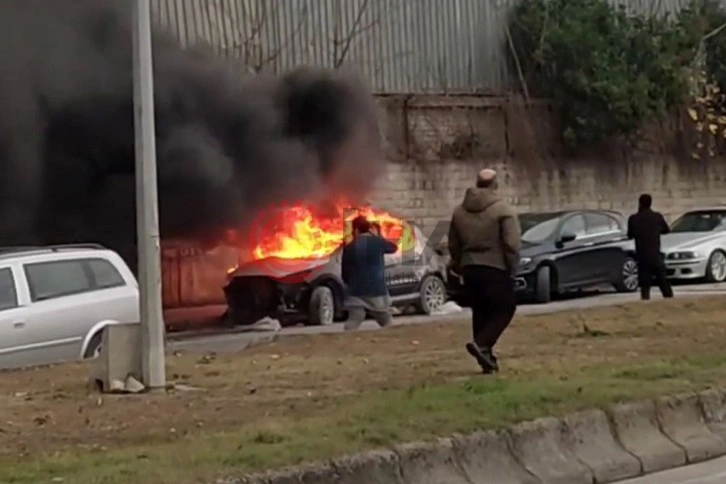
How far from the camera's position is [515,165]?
109 ft

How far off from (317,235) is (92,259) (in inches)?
312

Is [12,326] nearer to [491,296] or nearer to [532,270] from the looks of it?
[491,296]

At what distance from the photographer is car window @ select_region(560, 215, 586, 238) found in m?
27.1

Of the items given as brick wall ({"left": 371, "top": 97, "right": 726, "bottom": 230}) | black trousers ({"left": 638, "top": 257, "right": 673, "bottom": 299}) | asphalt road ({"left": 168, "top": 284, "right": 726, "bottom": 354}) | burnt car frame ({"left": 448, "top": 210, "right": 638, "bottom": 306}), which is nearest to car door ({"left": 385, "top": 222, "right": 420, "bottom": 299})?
asphalt road ({"left": 168, "top": 284, "right": 726, "bottom": 354})

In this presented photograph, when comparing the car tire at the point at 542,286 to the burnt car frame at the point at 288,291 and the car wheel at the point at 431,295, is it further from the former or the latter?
the burnt car frame at the point at 288,291

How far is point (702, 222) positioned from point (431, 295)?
860 centimetres

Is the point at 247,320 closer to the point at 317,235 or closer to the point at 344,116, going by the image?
the point at 317,235

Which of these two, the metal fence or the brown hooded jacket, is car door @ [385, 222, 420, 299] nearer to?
the metal fence

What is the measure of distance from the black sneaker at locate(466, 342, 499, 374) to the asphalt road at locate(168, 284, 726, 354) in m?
4.78

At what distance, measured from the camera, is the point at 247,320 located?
22.4m

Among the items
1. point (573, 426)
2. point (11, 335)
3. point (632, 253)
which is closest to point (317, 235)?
point (632, 253)

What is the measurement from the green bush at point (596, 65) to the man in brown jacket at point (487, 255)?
20821mm

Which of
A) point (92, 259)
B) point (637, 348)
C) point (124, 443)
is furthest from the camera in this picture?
point (92, 259)

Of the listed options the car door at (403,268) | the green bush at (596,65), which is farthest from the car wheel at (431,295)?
the green bush at (596,65)
